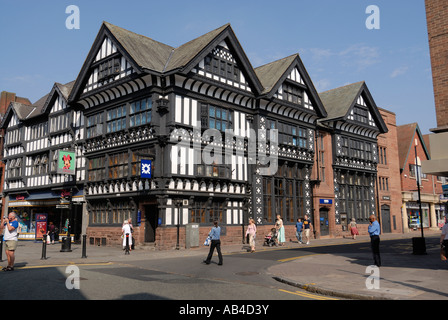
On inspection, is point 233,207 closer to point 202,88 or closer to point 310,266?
point 202,88

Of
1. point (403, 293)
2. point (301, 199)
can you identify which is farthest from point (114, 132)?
point (403, 293)

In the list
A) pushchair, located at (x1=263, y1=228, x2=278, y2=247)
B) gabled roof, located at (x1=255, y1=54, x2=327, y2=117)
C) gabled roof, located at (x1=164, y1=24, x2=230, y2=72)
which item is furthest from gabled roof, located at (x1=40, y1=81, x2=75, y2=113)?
pushchair, located at (x1=263, y1=228, x2=278, y2=247)

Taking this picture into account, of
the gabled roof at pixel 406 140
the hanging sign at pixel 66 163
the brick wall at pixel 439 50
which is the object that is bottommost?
the hanging sign at pixel 66 163

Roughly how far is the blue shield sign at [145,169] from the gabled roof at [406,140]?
33.6 meters

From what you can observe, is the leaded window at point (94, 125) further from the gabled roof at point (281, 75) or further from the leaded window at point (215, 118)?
the gabled roof at point (281, 75)

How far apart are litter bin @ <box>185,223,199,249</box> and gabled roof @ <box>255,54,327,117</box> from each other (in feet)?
36.0

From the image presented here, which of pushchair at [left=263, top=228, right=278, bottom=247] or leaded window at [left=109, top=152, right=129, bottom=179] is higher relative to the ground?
leaded window at [left=109, top=152, right=129, bottom=179]

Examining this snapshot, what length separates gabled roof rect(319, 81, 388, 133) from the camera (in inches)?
1395

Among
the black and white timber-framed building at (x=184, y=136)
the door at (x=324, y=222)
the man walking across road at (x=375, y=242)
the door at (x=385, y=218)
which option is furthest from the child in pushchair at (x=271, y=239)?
the door at (x=385, y=218)

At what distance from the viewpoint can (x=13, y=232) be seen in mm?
13125

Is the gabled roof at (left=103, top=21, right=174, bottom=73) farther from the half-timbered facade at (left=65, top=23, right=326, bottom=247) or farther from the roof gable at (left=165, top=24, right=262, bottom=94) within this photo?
the roof gable at (left=165, top=24, right=262, bottom=94)

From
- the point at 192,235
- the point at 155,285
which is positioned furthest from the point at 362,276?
the point at 192,235

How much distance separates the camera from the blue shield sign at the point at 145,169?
2175cm
